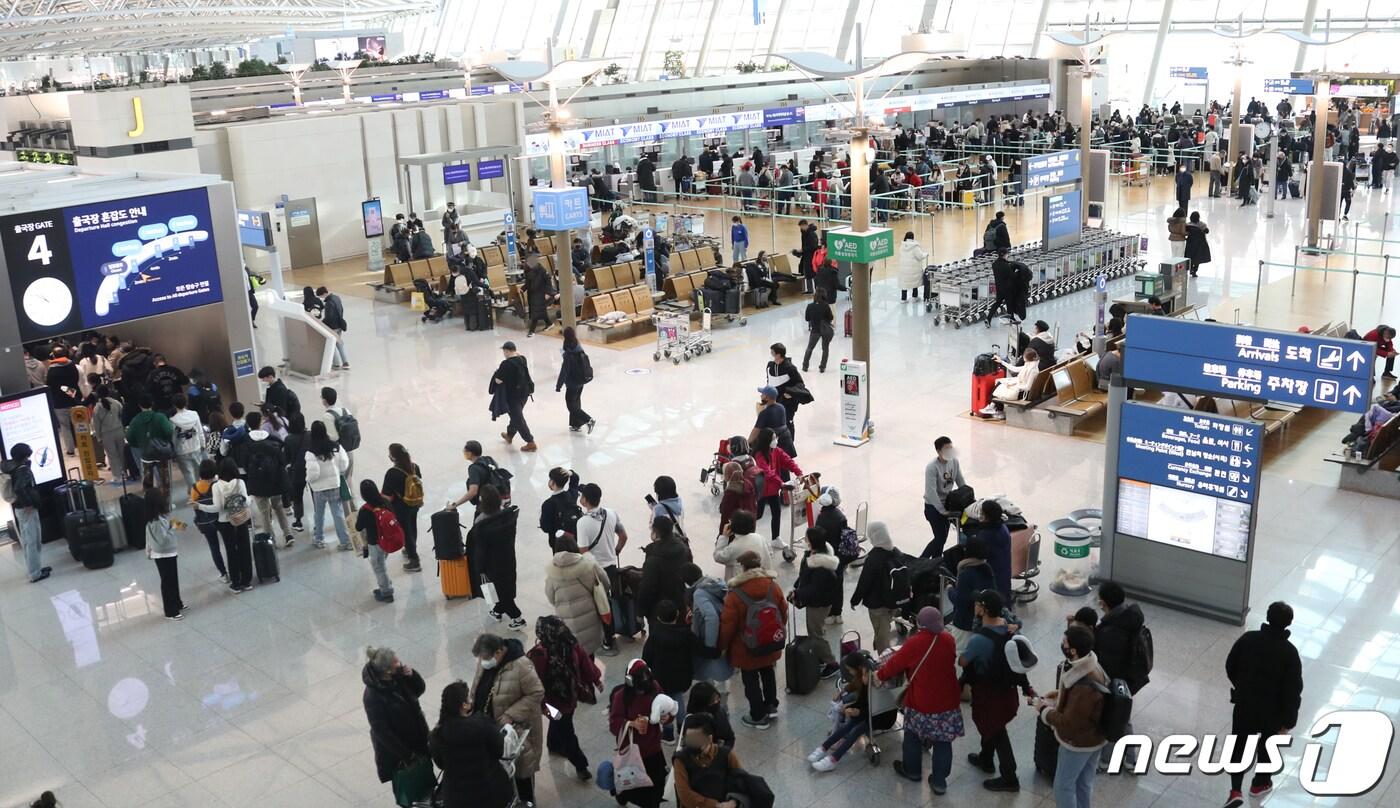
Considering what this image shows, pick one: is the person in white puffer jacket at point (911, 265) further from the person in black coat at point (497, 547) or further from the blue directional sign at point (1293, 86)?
the blue directional sign at point (1293, 86)

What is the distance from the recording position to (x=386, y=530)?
32.7 ft

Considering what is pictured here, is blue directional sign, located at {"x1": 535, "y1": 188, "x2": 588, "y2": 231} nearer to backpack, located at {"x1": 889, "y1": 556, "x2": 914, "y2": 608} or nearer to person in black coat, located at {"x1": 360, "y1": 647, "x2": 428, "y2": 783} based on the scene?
backpack, located at {"x1": 889, "y1": 556, "x2": 914, "y2": 608}

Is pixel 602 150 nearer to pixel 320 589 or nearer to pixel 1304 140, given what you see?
pixel 1304 140

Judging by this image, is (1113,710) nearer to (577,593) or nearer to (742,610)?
(742,610)

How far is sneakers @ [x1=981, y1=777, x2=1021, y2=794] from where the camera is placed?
732 cm

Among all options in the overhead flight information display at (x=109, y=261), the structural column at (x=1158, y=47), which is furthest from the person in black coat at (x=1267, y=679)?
the structural column at (x=1158, y=47)

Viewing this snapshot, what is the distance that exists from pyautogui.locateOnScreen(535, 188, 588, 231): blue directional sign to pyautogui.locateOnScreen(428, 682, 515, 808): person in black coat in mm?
10483

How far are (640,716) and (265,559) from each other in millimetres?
5246

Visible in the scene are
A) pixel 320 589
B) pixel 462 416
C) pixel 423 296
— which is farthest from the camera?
pixel 423 296

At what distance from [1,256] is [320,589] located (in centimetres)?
489

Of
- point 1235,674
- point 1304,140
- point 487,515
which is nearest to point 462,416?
point 487,515

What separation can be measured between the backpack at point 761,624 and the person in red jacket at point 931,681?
77 centimetres

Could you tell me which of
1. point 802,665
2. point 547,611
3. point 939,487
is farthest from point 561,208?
point 802,665

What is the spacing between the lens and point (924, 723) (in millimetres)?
7078
